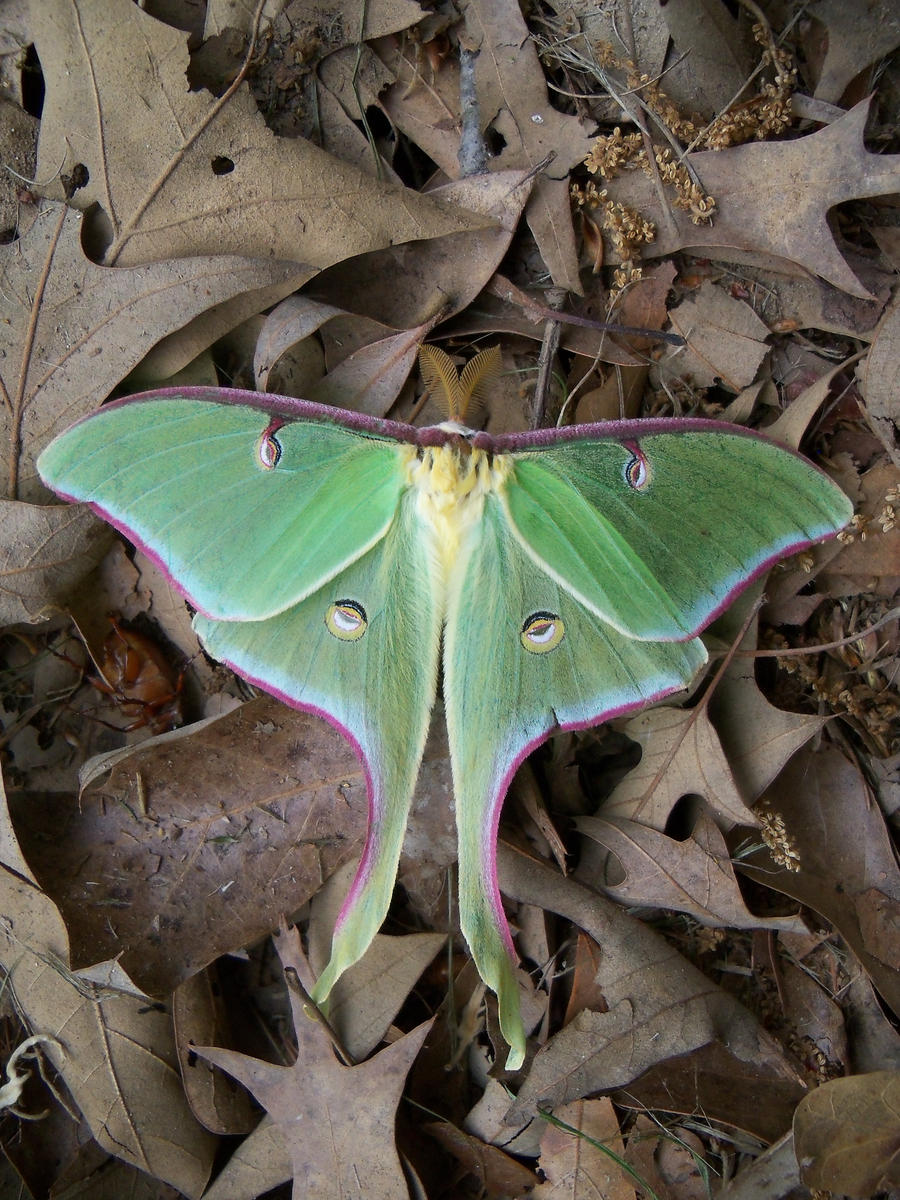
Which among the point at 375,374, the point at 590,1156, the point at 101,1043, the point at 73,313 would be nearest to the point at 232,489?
the point at 375,374

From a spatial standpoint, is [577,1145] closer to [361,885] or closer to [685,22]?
[361,885]

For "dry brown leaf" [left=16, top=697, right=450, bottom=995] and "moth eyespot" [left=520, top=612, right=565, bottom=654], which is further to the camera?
"dry brown leaf" [left=16, top=697, right=450, bottom=995]

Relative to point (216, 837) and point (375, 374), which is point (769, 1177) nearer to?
point (216, 837)

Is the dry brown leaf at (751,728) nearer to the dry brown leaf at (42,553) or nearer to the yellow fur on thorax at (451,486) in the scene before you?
the yellow fur on thorax at (451,486)

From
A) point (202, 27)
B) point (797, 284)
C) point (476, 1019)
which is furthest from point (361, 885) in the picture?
point (202, 27)

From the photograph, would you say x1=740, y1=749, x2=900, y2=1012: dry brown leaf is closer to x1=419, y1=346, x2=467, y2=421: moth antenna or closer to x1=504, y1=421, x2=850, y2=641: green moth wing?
x1=504, y1=421, x2=850, y2=641: green moth wing

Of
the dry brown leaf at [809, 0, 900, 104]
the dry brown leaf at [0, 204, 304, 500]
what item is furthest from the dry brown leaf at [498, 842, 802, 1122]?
the dry brown leaf at [809, 0, 900, 104]
